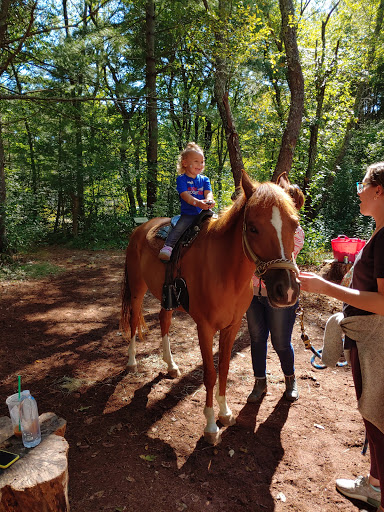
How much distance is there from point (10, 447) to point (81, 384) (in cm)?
186

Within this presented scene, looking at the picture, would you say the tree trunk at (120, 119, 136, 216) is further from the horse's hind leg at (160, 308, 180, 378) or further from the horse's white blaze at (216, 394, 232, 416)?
the horse's white blaze at (216, 394, 232, 416)

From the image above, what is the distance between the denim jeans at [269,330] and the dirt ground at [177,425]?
1.44ft

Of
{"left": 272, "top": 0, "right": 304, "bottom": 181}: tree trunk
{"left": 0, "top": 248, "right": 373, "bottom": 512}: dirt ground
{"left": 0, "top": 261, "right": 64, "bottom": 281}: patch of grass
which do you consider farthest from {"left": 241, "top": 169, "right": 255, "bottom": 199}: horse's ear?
{"left": 0, "top": 261, "right": 64, "bottom": 281}: patch of grass

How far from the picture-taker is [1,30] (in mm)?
6074

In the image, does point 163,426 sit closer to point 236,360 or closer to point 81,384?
point 81,384

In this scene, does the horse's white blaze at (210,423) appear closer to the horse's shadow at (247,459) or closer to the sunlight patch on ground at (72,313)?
the horse's shadow at (247,459)

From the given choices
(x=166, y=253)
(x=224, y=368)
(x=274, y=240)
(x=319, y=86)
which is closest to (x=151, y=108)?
(x=319, y=86)

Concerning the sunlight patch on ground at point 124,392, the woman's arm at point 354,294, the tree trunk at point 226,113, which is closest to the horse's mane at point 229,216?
the woman's arm at point 354,294

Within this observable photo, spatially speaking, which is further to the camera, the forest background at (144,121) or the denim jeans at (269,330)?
the forest background at (144,121)

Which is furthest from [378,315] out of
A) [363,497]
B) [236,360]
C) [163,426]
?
[236,360]

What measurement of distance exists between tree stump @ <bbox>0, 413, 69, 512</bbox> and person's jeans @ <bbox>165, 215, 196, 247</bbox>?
1923 mm

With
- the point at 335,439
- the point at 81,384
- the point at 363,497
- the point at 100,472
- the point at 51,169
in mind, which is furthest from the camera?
the point at 51,169

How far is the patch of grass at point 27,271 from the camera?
807 centimetres

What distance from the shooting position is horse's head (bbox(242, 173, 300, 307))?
192cm
